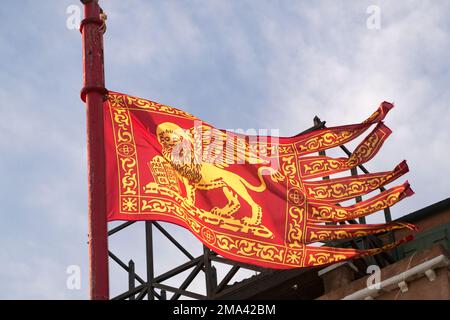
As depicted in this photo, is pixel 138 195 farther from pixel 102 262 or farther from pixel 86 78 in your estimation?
pixel 102 262

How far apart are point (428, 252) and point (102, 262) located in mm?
6637

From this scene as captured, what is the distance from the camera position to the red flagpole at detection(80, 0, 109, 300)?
512 inches

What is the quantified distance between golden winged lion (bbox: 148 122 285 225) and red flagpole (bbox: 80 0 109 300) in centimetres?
372

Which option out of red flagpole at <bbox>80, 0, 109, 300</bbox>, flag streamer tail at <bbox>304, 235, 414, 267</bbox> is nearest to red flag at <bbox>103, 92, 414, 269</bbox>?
flag streamer tail at <bbox>304, 235, 414, 267</bbox>

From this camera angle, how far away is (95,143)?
46.3 ft

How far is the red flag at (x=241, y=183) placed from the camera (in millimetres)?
17672

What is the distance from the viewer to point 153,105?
1891cm

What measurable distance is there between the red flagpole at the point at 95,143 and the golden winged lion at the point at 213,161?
12.2ft

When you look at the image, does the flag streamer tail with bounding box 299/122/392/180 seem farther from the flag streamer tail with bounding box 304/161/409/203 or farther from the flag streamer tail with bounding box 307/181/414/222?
the flag streamer tail with bounding box 307/181/414/222

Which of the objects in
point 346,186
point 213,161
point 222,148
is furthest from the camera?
point 346,186

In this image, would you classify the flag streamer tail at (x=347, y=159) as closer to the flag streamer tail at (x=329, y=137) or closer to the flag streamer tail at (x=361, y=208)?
the flag streamer tail at (x=329, y=137)

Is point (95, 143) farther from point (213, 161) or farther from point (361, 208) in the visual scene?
point (361, 208)

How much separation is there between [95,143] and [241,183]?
5.86m

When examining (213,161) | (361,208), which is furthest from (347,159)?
(213,161)
